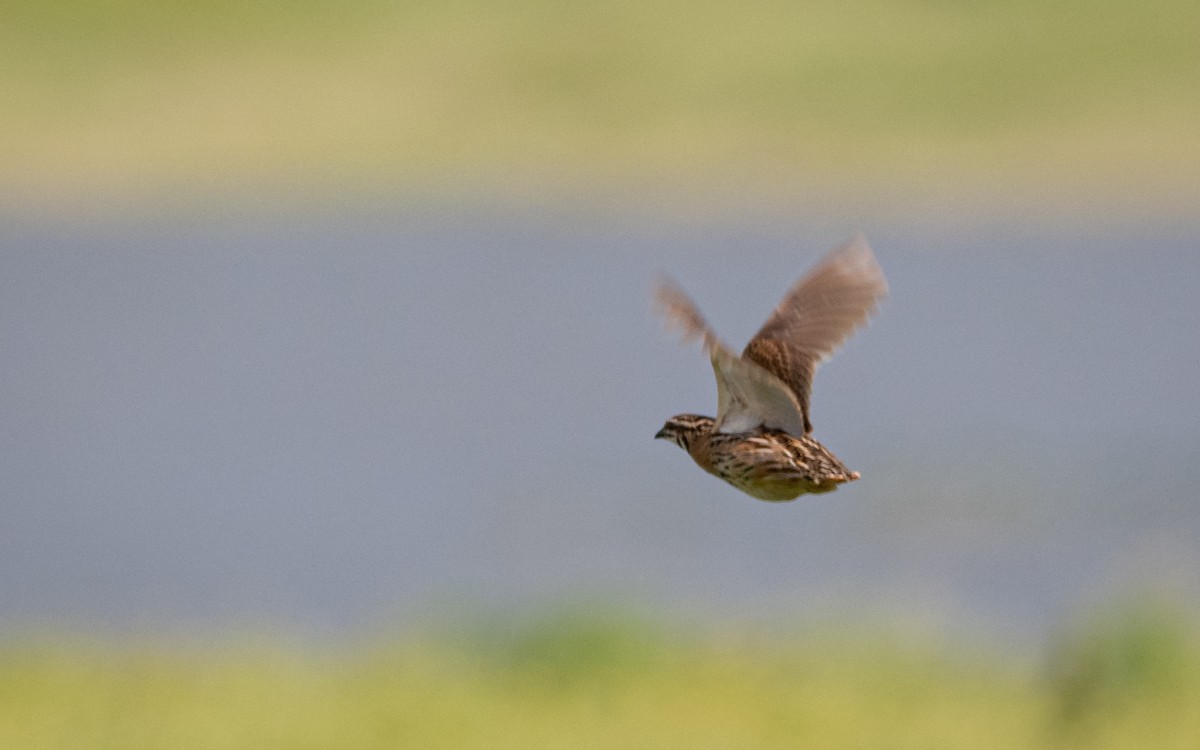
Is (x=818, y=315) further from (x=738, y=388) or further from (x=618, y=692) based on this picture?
(x=618, y=692)

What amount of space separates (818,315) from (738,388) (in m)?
0.41

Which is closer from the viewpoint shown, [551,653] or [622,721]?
[622,721]

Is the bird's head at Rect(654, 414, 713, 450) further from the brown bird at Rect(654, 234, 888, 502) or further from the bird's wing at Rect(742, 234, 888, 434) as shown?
the bird's wing at Rect(742, 234, 888, 434)

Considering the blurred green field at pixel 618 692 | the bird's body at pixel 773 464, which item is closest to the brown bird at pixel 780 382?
the bird's body at pixel 773 464

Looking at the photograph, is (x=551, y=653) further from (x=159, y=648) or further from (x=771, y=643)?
(x=159, y=648)

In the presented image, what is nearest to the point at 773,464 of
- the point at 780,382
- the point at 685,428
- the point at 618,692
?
the point at 780,382

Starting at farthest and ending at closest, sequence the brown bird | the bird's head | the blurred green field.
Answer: the blurred green field → the bird's head → the brown bird

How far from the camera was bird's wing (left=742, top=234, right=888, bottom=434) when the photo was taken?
138 inches

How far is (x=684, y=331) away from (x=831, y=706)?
3.36m

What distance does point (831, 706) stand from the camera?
6.08 m

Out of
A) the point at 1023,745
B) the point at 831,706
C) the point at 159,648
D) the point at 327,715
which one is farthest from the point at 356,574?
the point at 1023,745

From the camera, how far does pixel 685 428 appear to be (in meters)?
3.55

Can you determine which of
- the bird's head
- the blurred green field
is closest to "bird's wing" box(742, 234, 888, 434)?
the bird's head

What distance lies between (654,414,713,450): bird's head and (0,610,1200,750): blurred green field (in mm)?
2374
